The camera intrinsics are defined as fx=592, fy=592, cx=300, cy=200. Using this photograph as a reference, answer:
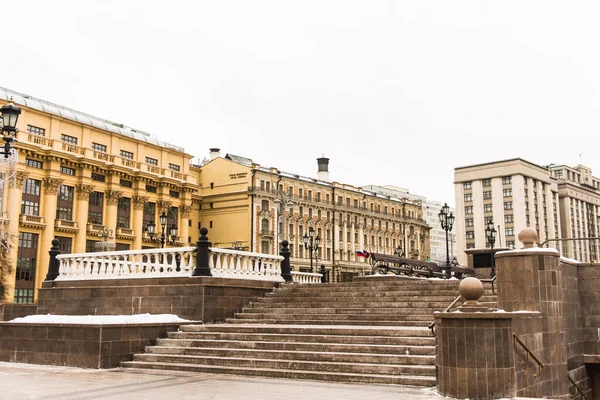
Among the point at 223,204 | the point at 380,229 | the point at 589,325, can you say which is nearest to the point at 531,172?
the point at 380,229

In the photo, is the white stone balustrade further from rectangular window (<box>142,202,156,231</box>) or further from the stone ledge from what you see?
rectangular window (<box>142,202,156,231</box>)

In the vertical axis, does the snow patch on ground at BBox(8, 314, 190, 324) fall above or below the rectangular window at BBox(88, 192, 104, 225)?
below

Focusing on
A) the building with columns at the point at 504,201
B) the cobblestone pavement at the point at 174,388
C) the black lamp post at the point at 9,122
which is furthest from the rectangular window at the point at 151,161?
the building with columns at the point at 504,201

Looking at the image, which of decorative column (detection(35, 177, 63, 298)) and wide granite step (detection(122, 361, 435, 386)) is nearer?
wide granite step (detection(122, 361, 435, 386))

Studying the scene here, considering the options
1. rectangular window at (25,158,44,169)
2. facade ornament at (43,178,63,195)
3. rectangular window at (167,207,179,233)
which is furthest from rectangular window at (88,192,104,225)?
rectangular window at (167,207,179,233)

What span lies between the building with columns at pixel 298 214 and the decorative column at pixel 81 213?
16098 millimetres

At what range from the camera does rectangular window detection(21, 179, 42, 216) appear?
185ft

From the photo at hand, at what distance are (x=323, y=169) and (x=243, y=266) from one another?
224 ft

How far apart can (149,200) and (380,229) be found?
38.1 m

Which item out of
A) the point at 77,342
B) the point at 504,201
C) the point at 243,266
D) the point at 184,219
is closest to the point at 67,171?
the point at 184,219

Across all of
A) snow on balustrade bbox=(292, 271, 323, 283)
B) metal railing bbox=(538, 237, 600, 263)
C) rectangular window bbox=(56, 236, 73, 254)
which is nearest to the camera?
snow on balustrade bbox=(292, 271, 323, 283)

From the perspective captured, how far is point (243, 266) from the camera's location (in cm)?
1872

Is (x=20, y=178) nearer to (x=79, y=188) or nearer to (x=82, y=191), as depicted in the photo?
(x=79, y=188)

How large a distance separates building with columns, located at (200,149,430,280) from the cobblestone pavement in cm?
5127
